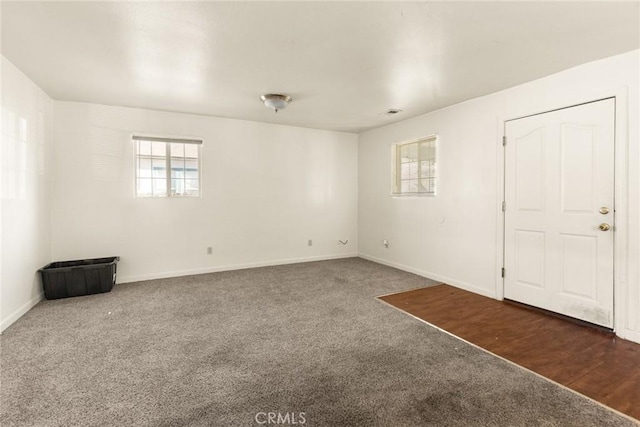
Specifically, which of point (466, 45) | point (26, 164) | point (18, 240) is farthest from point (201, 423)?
point (26, 164)

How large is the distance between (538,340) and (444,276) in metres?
1.73

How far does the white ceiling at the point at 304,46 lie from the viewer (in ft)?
6.56

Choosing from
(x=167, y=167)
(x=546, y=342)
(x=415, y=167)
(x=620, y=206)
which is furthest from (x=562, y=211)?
(x=167, y=167)

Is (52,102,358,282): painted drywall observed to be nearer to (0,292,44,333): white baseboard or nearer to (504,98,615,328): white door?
(0,292,44,333): white baseboard

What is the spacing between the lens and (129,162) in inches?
170

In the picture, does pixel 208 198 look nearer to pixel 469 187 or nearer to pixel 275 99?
pixel 275 99

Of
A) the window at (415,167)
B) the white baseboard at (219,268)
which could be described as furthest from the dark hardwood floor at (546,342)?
the white baseboard at (219,268)

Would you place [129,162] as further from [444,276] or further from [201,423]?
[444,276]

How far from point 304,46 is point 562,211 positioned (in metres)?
2.97

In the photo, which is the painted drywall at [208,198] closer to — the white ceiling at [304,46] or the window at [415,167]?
the white ceiling at [304,46]

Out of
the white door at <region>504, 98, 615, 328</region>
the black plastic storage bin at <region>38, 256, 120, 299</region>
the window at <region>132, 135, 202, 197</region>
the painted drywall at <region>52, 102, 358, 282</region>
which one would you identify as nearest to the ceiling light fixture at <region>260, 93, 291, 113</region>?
the painted drywall at <region>52, 102, 358, 282</region>

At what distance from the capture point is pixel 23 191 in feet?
10.5

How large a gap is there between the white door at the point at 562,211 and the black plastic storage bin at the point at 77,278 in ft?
16.3

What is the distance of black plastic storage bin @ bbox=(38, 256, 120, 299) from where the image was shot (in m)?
3.55
